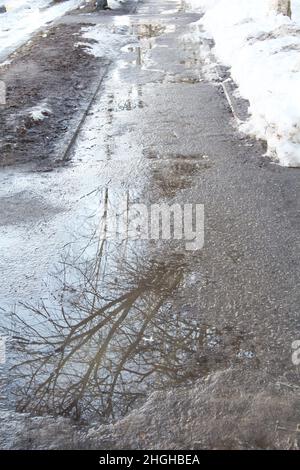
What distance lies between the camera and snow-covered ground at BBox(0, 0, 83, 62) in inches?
588

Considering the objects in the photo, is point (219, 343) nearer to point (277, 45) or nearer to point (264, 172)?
point (264, 172)

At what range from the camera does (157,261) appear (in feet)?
16.0

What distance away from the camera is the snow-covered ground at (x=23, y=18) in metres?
14.9

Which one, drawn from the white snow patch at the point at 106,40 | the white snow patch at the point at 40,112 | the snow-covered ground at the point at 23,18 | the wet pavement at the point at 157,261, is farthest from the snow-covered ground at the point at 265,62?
the snow-covered ground at the point at 23,18

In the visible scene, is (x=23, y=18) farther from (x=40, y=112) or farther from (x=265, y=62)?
(x=265, y=62)

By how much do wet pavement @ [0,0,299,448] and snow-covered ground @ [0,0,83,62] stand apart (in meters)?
7.30

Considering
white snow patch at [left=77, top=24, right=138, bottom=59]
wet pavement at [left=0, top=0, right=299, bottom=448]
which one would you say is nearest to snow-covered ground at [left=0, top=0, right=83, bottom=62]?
white snow patch at [left=77, top=24, right=138, bottom=59]

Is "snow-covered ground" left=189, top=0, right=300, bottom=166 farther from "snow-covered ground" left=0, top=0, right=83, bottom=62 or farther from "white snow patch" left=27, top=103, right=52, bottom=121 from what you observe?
"snow-covered ground" left=0, top=0, right=83, bottom=62

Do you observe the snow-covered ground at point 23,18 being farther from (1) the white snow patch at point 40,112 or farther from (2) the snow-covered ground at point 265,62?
(2) the snow-covered ground at point 265,62

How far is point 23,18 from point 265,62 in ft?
39.8

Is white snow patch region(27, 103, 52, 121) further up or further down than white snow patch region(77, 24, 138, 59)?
further down

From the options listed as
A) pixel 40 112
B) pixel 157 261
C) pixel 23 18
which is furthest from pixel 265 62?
pixel 23 18

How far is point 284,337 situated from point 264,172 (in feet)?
10.1

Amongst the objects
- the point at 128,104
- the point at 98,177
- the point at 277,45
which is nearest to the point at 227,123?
the point at 128,104
